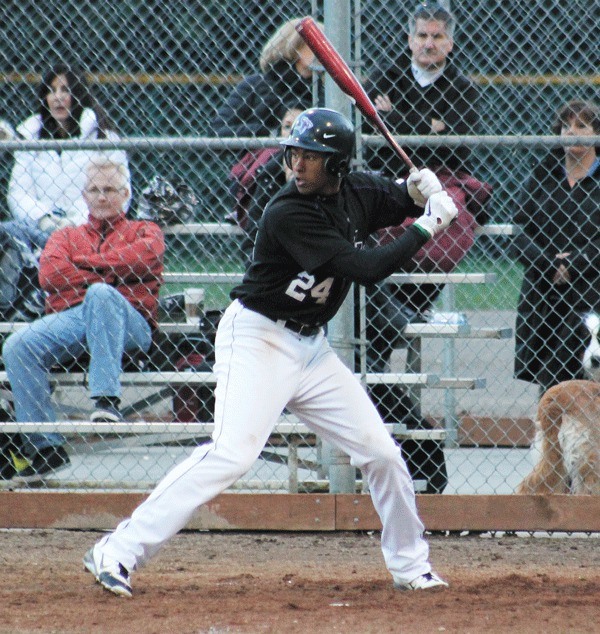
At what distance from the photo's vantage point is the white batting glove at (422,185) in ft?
13.5

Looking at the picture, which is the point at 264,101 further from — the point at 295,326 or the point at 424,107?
the point at 295,326

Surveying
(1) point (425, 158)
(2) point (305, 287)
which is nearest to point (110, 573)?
(2) point (305, 287)

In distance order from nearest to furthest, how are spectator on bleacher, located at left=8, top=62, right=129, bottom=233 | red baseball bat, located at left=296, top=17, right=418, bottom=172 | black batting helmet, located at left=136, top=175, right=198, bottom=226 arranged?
red baseball bat, located at left=296, top=17, right=418, bottom=172 < black batting helmet, located at left=136, top=175, right=198, bottom=226 < spectator on bleacher, located at left=8, top=62, right=129, bottom=233

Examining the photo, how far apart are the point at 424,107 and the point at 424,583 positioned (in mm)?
2400

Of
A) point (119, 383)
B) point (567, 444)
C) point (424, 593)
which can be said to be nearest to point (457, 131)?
point (567, 444)

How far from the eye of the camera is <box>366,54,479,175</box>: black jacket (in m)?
5.46

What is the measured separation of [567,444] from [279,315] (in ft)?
6.38

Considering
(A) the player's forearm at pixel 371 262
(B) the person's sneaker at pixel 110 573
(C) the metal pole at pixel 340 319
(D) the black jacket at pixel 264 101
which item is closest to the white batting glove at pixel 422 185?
(A) the player's forearm at pixel 371 262

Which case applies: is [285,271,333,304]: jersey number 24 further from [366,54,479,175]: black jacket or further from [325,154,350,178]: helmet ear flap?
[366,54,479,175]: black jacket

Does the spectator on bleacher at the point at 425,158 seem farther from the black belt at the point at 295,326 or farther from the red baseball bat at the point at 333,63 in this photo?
the black belt at the point at 295,326

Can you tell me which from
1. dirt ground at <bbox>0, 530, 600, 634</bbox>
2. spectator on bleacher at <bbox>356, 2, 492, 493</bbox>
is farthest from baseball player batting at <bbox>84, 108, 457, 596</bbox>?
spectator on bleacher at <bbox>356, 2, 492, 493</bbox>

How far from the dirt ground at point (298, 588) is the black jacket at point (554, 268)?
90cm

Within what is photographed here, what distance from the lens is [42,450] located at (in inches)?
220

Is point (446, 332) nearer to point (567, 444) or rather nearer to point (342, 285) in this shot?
point (567, 444)
